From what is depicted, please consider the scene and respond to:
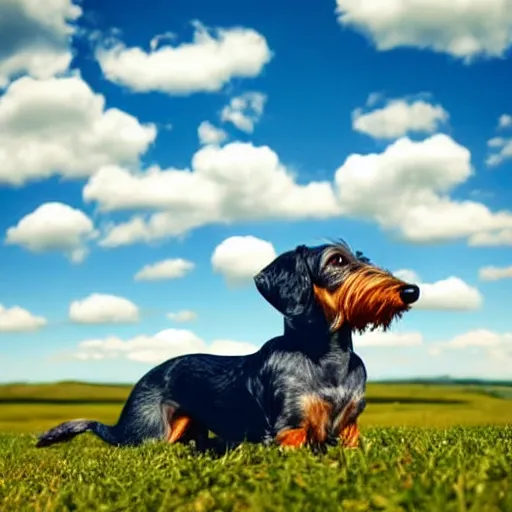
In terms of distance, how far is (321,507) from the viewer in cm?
401

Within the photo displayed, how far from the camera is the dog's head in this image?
23.2ft

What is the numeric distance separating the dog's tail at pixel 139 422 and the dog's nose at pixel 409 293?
3320 millimetres

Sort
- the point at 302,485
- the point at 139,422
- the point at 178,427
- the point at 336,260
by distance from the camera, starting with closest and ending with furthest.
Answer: the point at 302,485, the point at 336,260, the point at 178,427, the point at 139,422

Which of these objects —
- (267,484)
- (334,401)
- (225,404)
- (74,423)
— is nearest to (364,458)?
(267,484)

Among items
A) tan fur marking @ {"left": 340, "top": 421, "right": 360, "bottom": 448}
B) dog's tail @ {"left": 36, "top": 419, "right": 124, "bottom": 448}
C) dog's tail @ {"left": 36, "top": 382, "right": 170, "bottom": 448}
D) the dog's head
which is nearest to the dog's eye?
the dog's head

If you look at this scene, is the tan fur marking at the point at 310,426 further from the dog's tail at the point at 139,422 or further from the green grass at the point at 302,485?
the dog's tail at the point at 139,422

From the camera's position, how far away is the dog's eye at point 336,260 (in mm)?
7398

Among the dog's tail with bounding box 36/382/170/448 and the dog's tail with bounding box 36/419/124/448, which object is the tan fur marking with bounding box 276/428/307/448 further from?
the dog's tail with bounding box 36/419/124/448

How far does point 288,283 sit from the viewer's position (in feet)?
24.4

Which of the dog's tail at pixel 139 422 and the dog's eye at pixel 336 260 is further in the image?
the dog's tail at pixel 139 422

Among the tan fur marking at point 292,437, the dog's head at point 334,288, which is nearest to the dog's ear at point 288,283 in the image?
the dog's head at point 334,288

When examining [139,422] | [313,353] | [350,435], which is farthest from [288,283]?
[139,422]

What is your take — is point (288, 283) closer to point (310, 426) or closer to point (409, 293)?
point (409, 293)

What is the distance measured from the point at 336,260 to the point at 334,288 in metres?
0.31
